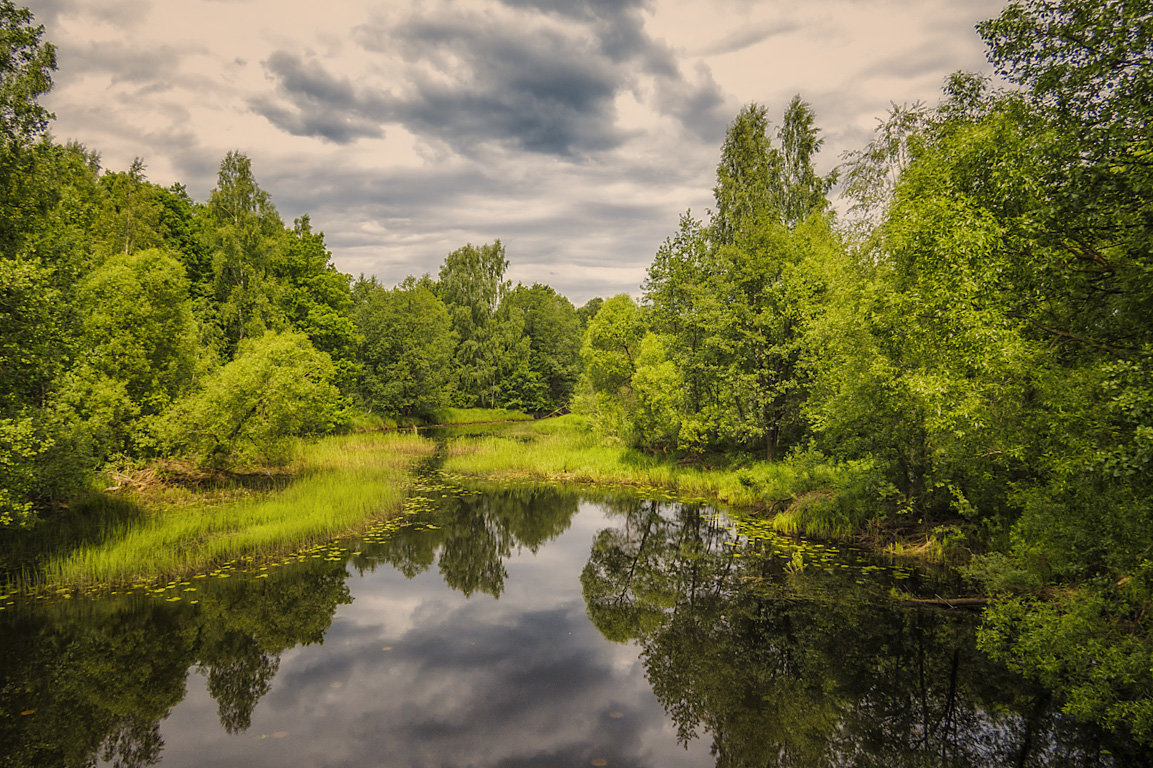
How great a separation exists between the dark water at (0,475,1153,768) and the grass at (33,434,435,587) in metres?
1.10

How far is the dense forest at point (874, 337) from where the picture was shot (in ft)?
23.8

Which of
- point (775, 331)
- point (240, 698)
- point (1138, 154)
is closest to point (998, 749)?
point (1138, 154)

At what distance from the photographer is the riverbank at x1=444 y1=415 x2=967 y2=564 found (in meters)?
16.8

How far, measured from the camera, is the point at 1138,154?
21.5ft

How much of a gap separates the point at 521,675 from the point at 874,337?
13004 mm

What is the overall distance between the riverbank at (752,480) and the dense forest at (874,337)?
0.24 m

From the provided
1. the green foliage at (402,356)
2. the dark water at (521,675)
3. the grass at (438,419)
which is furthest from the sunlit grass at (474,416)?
the dark water at (521,675)

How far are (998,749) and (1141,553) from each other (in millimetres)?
3491

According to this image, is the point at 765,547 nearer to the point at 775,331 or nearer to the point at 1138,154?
the point at 775,331

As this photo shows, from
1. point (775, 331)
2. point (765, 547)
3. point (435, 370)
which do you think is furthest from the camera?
point (435, 370)

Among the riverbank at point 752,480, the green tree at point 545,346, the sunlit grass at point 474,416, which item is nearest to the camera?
the riverbank at point 752,480

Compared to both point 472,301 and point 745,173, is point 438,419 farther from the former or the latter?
point 745,173

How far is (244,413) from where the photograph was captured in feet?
72.5

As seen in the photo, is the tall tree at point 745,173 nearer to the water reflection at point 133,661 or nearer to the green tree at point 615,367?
the green tree at point 615,367
